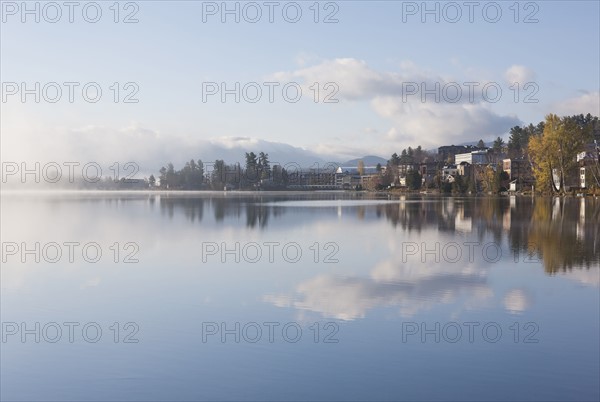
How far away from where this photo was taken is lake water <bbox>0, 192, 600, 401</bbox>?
8219 mm

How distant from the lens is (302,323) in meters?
11.4

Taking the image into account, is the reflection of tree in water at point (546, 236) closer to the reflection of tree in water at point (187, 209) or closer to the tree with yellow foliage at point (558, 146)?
the reflection of tree in water at point (187, 209)

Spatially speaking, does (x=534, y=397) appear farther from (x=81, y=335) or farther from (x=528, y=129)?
(x=528, y=129)

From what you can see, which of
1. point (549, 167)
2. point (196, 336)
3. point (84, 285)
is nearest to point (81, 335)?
point (196, 336)

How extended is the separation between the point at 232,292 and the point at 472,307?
5.71 meters

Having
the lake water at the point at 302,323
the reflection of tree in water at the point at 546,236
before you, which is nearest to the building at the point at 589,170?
the reflection of tree in water at the point at 546,236

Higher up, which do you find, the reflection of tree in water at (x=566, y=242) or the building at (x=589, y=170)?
the building at (x=589, y=170)

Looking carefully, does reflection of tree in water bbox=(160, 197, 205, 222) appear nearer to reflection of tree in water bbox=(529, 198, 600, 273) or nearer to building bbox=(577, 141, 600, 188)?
reflection of tree in water bbox=(529, 198, 600, 273)

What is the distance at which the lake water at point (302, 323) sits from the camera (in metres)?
8.22

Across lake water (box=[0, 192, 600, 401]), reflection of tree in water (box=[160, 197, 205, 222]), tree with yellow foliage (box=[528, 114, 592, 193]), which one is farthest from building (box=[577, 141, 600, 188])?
lake water (box=[0, 192, 600, 401])

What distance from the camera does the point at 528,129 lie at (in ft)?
578

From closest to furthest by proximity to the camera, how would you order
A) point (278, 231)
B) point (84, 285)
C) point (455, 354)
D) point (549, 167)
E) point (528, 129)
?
point (455, 354), point (84, 285), point (278, 231), point (549, 167), point (528, 129)

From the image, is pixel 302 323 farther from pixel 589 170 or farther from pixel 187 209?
pixel 589 170

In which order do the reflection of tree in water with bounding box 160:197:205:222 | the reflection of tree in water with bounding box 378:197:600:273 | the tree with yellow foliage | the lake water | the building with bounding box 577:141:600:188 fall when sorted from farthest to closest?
the tree with yellow foliage, the building with bounding box 577:141:600:188, the reflection of tree in water with bounding box 160:197:205:222, the reflection of tree in water with bounding box 378:197:600:273, the lake water
